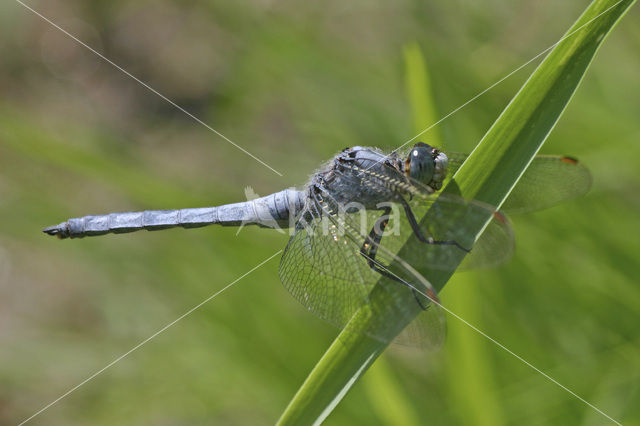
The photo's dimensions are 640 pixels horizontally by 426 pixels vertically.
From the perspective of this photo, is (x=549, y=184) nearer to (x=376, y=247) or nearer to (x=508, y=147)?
(x=508, y=147)

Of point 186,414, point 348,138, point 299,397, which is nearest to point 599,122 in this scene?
point 348,138

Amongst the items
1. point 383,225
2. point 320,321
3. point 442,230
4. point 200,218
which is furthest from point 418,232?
point 320,321

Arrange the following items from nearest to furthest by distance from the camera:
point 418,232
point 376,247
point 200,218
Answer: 1. point 418,232
2. point 376,247
3. point 200,218

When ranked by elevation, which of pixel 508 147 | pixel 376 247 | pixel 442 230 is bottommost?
pixel 376 247

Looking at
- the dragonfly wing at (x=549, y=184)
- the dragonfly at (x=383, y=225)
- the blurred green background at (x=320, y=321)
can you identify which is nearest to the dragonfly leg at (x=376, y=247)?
the dragonfly at (x=383, y=225)

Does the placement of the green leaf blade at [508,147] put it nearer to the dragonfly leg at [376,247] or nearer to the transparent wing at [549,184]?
the dragonfly leg at [376,247]

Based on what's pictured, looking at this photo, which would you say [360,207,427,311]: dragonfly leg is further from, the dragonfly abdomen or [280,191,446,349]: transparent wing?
the dragonfly abdomen

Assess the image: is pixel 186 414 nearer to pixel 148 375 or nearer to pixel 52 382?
pixel 148 375

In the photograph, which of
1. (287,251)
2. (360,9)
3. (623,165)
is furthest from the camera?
(360,9)
